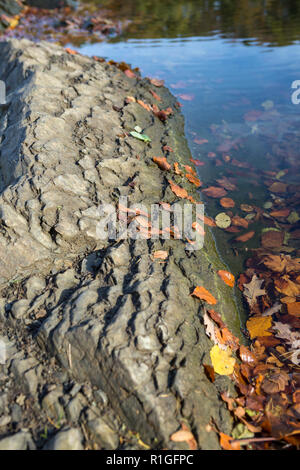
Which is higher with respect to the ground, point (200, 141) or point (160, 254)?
point (200, 141)

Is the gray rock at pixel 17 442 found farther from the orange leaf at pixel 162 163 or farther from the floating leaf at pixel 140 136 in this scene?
the floating leaf at pixel 140 136

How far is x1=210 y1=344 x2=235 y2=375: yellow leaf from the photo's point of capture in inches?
72.4

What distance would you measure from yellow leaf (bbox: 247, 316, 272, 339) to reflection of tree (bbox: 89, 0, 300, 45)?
644cm

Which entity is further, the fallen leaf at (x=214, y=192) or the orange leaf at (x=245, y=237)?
the fallen leaf at (x=214, y=192)

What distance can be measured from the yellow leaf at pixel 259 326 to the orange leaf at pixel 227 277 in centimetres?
30

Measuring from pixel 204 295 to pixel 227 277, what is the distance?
575 millimetres

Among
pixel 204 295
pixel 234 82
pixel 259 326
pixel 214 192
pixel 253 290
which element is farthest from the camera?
pixel 234 82

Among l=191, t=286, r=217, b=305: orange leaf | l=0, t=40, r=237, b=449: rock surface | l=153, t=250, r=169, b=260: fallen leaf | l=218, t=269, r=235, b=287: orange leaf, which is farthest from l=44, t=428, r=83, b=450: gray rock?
l=218, t=269, r=235, b=287: orange leaf

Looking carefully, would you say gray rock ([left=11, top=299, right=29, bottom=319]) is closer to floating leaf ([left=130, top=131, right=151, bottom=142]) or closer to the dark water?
the dark water

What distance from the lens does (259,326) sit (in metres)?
2.39

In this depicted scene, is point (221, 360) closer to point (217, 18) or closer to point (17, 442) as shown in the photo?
point (17, 442)

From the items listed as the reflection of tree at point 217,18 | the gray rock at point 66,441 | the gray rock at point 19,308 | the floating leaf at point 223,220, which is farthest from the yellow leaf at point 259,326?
the reflection of tree at point 217,18

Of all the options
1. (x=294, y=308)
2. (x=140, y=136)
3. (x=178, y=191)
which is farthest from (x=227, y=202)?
(x=294, y=308)

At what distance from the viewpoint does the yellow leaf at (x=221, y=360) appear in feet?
6.04
